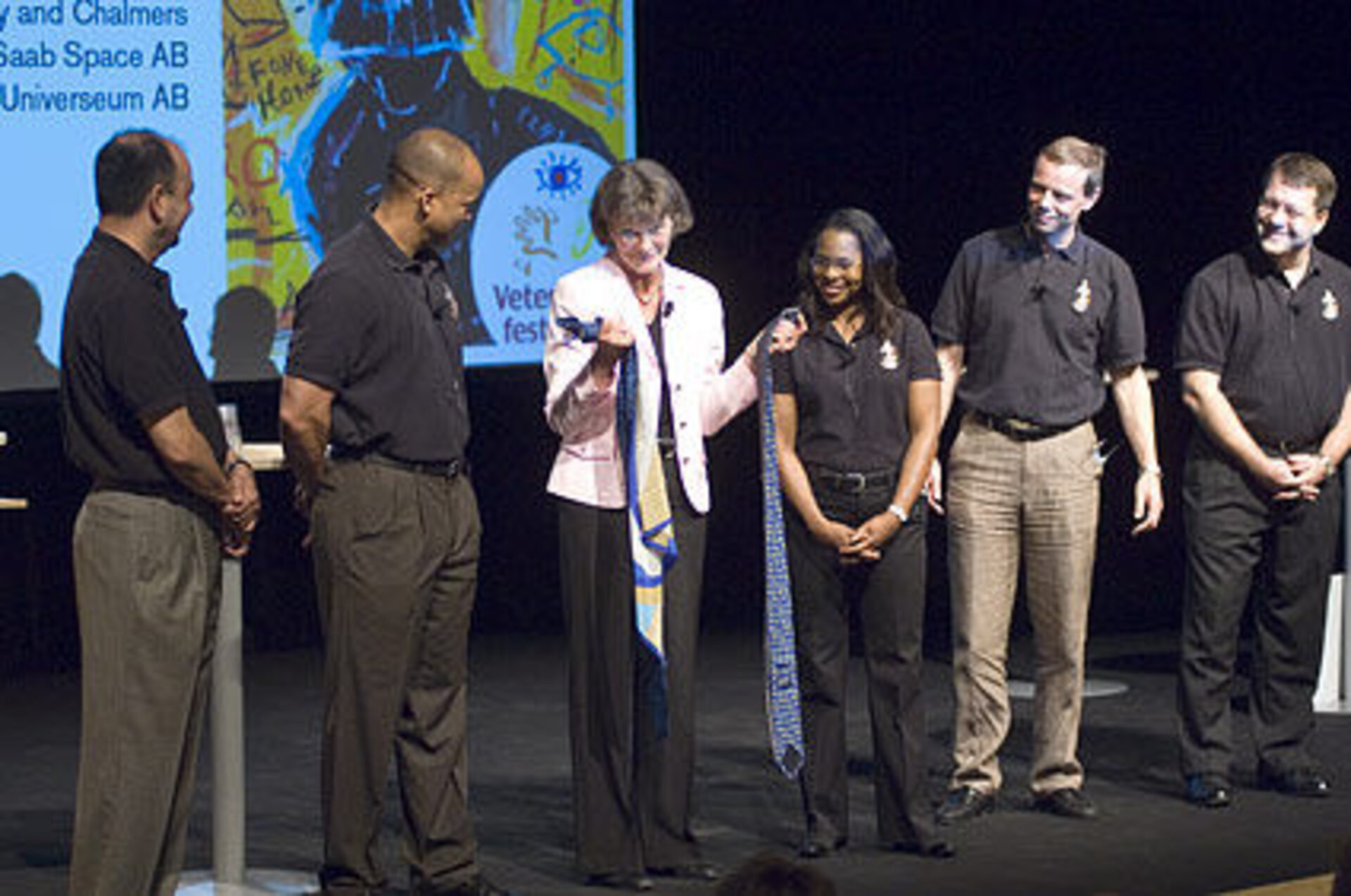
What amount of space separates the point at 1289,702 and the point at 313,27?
3.05 metres

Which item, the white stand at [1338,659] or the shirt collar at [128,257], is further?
the white stand at [1338,659]

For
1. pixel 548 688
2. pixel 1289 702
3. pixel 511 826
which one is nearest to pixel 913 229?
pixel 548 688

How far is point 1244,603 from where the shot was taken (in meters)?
5.93

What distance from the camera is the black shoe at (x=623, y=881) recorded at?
195 inches

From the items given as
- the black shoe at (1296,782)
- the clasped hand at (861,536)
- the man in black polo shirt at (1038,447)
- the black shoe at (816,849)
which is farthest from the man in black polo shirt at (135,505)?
the black shoe at (1296,782)

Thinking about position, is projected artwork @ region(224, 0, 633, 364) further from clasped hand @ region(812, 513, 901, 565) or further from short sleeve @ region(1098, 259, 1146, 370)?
clasped hand @ region(812, 513, 901, 565)

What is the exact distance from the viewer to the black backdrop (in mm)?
8352

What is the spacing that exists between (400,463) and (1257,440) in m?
2.14

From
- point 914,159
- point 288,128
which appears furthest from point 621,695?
point 914,159

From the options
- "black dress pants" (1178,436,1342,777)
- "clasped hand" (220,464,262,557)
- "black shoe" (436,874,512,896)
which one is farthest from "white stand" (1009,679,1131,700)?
"clasped hand" (220,464,262,557)

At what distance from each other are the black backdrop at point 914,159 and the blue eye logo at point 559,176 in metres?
0.67

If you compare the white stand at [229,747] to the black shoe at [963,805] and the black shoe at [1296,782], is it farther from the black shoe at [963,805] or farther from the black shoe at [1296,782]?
the black shoe at [1296,782]

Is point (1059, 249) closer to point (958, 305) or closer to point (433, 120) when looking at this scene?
point (958, 305)

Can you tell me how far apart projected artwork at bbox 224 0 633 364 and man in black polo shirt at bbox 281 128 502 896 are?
7.42ft
